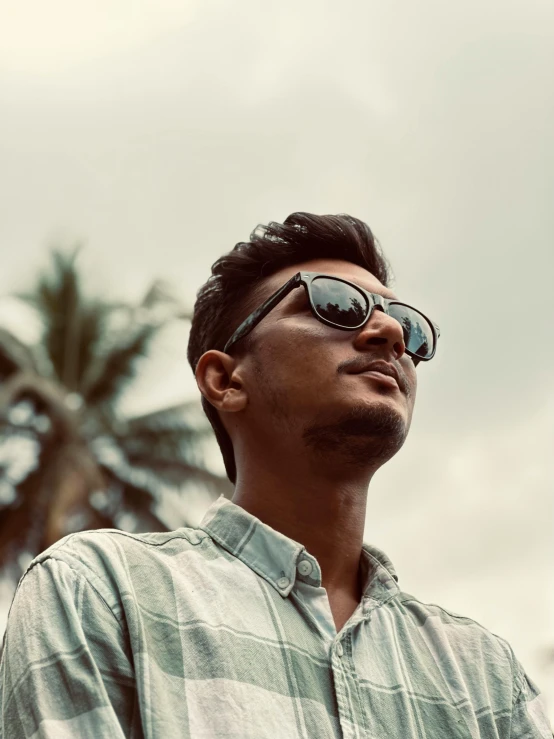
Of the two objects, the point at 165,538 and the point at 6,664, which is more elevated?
the point at 165,538

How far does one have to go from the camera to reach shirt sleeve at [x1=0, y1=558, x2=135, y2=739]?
1993mm

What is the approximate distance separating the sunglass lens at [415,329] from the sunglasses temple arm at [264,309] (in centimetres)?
32

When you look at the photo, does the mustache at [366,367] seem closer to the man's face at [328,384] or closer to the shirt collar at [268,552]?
the man's face at [328,384]

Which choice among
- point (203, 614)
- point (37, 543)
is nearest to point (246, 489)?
point (203, 614)

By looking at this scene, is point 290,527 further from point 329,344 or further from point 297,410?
point 329,344

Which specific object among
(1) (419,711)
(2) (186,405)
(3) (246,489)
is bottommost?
(1) (419,711)

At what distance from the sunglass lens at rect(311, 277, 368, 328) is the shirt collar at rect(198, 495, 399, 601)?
0.66 m

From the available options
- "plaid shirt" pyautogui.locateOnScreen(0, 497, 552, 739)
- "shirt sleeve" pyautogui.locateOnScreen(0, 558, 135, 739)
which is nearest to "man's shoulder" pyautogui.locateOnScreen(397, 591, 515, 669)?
"plaid shirt" pyautogui.locateOnScreen(0, 497, 552, 739)

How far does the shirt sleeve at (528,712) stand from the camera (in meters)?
2.64

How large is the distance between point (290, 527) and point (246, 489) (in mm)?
205

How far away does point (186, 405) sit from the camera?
56.4 feet

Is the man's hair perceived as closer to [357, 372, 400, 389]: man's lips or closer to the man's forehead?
the man's forehead

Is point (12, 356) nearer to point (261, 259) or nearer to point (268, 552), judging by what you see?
point (261, 259)

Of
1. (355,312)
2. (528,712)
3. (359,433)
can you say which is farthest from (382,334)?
(528,712)
